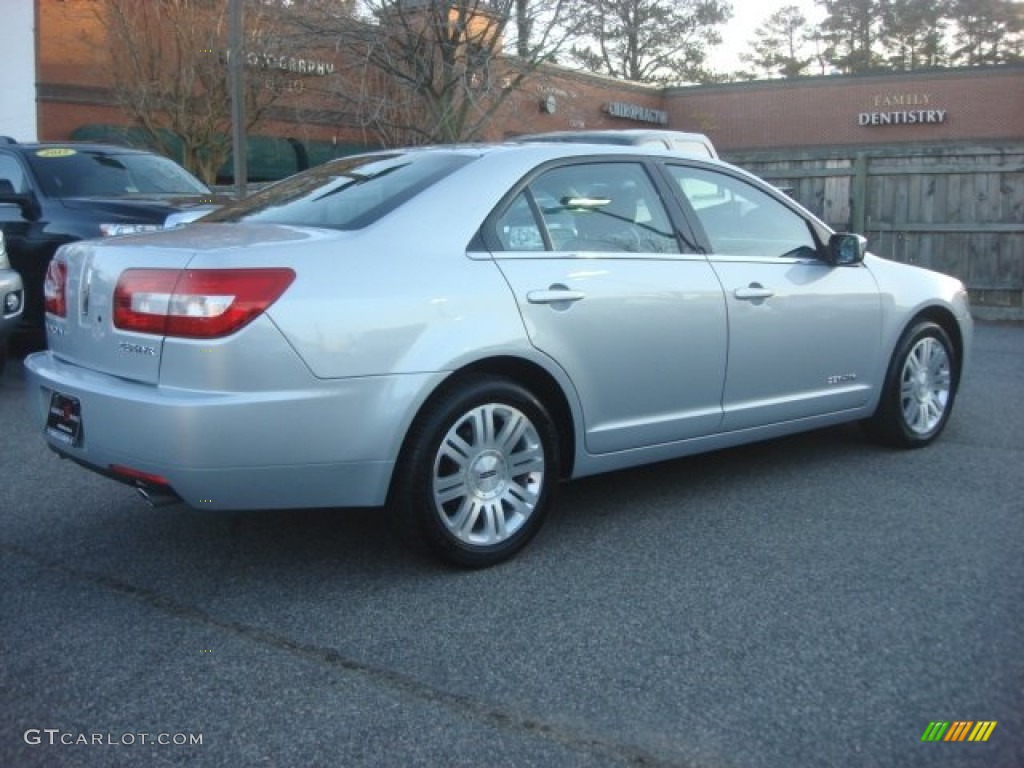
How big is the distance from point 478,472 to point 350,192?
130 cm

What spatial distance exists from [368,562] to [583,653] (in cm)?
117

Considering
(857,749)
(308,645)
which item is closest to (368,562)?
(308,645)

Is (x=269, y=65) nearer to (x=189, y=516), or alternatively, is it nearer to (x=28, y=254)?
(x=28, y=254)

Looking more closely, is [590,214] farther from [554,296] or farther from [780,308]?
[780,308]

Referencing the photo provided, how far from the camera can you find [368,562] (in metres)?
4.24

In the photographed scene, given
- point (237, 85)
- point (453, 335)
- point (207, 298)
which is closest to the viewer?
point (207, 298)

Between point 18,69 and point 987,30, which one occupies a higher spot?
point 987,30

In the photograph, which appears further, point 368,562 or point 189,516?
point 189,516

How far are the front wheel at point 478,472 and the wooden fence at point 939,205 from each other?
33.9 feet

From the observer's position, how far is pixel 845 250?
5.46 metres

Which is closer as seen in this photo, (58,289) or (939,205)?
(58,289)

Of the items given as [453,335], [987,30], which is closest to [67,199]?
[453,335]

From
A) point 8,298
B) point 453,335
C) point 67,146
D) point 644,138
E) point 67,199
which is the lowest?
point 8,298

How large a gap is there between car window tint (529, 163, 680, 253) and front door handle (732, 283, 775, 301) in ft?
1.20
